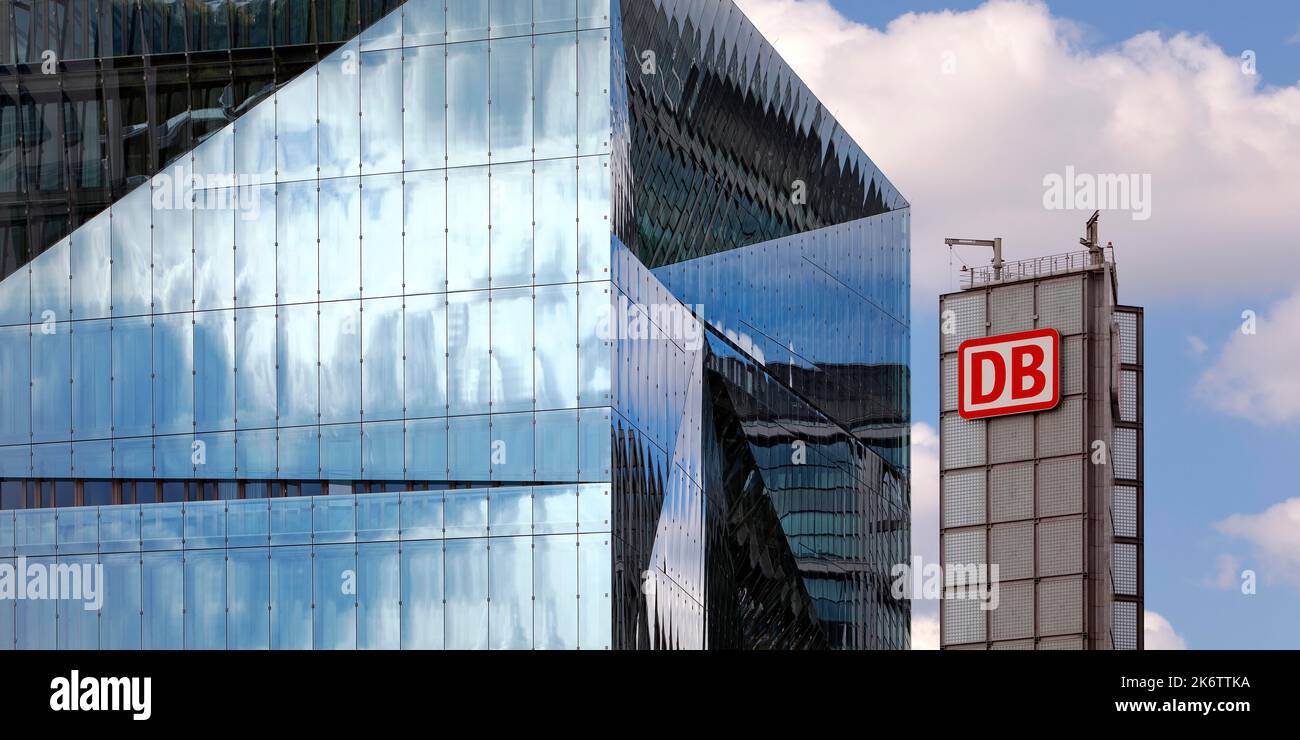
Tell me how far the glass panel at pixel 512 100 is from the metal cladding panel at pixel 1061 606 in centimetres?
4154

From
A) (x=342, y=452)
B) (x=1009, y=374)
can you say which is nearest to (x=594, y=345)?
(x=342, y=452)

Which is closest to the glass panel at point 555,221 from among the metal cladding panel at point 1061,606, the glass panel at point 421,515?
the glass panel at point 421,515

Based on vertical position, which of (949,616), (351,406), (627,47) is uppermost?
(627,47)

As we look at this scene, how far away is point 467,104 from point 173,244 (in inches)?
389

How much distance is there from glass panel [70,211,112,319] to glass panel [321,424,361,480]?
8.38 m

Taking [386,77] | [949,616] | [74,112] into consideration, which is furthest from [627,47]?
[949,616]

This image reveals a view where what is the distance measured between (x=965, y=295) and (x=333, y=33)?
1761 inches

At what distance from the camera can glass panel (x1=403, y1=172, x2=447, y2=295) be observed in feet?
184

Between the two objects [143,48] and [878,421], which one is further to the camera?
[878,421]

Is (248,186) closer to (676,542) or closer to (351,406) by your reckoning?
(351,406)

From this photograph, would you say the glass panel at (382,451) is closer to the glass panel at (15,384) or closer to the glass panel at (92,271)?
the glass panel at (92,271)

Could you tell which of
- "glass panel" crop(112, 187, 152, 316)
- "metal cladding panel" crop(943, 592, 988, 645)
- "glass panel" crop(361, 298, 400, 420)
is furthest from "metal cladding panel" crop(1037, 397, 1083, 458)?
"glass panel" crop(112, 187, 152, 316)

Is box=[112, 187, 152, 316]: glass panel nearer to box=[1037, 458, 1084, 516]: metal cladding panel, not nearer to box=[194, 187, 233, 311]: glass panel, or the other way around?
box=[194, 187, 233, 311]: glass panel

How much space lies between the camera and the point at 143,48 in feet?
197
